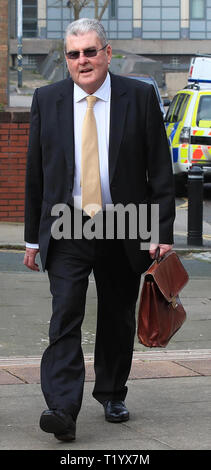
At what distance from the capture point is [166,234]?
505 cm

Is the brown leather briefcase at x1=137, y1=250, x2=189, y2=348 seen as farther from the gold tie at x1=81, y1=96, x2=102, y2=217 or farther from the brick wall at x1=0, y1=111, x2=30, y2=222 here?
the brick wall at x1=0, y1=111, x2=30, y2=222

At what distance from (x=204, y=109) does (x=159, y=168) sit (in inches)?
528

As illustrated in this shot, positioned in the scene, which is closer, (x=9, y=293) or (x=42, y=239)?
(x=42, y=239)

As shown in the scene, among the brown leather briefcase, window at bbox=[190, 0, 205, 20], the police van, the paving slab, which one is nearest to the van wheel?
the police van

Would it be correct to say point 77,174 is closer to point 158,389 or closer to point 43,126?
point 43,126

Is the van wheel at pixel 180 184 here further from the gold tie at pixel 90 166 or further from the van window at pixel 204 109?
→ the gold tie at pixel 90 166

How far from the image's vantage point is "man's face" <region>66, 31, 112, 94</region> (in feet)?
15.9

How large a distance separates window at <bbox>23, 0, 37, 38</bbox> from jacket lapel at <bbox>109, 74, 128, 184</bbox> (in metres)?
59.7

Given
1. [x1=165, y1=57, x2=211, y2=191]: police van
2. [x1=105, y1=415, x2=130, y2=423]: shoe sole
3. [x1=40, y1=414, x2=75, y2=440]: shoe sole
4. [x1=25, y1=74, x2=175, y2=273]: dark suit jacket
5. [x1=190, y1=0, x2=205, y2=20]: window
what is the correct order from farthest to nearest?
[x1=190, y1=0, x2=205, y2=20]: window, [x1=165, y1=57, x2=211, y2=191]: police van, [x1=105, y1=415, x2=130, y2=423]: shoe sole, [x1=25, y1=74, x2=175, y2=273]: dark suit jacket, [x1=40, y1=414, x2=75, y2=440]: shoe sole

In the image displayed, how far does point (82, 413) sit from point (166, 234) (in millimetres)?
1035

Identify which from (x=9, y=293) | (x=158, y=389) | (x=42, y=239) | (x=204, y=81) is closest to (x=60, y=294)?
(x=42, y=239)

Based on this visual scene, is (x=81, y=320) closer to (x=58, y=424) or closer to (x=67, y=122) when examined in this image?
(x=58, y=424)

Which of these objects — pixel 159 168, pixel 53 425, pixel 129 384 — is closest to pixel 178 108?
pixel 129 384

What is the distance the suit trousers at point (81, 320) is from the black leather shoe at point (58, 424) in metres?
0.04
